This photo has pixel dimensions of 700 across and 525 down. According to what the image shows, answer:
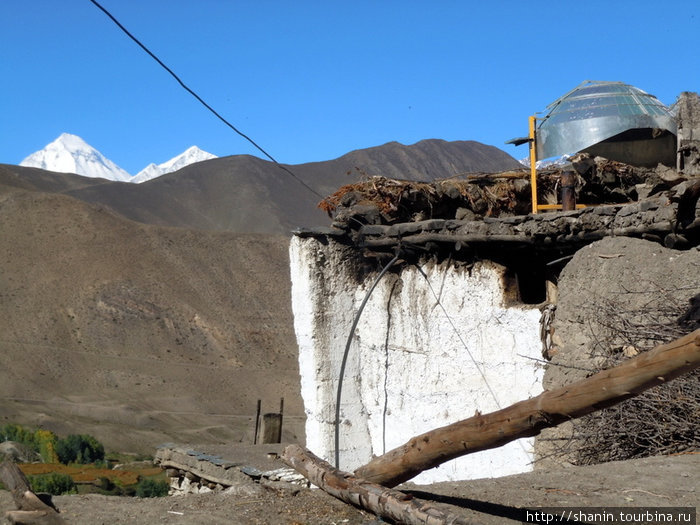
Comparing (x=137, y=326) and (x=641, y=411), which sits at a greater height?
(x=137, y=326)

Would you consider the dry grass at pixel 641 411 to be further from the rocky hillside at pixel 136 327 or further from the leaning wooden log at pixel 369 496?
the rocky hillside at pixel 136 327

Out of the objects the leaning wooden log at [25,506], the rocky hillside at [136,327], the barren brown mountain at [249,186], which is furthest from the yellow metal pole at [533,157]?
the barren brown mountain at [249,186]


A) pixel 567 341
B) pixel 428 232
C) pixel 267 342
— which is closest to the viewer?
pixel 567 341

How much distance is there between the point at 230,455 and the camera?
30.8 feet

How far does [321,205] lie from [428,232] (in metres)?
1.25

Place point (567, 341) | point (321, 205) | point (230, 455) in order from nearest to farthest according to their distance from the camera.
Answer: point (567, 341), point (321, 205), point (230, 455)

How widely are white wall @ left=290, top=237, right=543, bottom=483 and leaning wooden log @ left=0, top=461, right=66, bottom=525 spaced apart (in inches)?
151

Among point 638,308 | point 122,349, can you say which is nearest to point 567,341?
point 638,308

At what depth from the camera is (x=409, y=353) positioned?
24.6 feet

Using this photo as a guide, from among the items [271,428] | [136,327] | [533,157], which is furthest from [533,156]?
[136,327]

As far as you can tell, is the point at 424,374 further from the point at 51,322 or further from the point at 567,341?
the point at 51,322

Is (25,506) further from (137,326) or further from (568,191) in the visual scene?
(137,326)

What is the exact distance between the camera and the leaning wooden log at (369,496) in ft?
11.7

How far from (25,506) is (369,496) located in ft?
5.34
